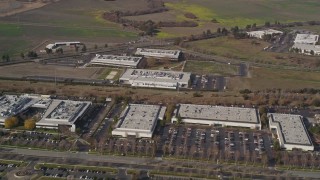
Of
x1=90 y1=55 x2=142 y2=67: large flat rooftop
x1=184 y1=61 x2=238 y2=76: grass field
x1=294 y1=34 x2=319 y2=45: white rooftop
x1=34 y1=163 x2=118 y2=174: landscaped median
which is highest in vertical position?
x1=294 y1=34 x2=319 y2=45: white rooftop

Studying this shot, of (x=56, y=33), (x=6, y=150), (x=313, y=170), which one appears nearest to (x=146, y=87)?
(x=6, y=150)

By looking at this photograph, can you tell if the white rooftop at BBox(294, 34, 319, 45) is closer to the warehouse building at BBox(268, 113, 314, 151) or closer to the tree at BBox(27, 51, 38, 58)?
the warehouse building at BBox(268, 113, 314, 151)

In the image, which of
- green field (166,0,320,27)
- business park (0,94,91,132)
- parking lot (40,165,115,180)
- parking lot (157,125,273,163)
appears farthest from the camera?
green field (166,0,320,27)

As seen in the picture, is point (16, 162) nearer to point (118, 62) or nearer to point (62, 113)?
point (62, 113)

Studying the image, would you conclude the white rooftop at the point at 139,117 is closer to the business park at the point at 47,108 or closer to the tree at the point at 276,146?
the business park at the point at 47,108

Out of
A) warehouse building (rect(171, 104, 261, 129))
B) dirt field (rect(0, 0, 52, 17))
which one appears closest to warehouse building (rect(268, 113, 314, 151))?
Answer: warehouse building (rect(171, 104, 261, 129))

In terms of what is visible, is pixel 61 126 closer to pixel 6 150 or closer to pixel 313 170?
pixel 6 150
